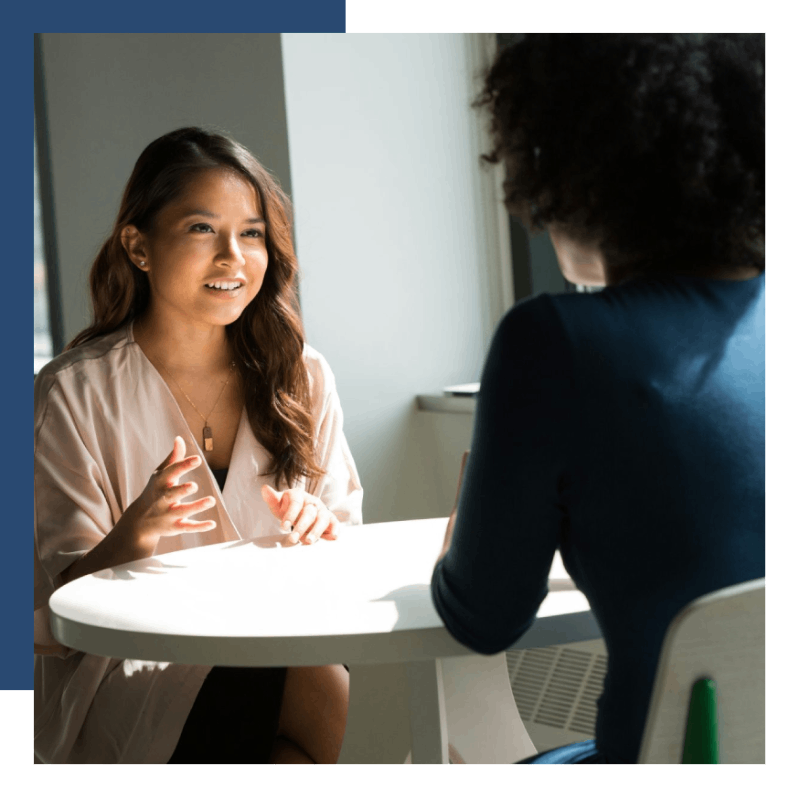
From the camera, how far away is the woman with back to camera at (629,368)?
84cm

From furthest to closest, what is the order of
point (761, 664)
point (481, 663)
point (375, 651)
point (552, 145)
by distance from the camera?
point (481, 663) → point (375, 651) → point (552, 145) → point (761, 664)

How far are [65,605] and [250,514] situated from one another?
629 millimetres

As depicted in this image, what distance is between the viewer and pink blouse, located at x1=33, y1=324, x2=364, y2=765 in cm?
149

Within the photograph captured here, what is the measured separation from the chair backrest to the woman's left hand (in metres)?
0.86

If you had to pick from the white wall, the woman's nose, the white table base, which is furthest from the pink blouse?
the white wall

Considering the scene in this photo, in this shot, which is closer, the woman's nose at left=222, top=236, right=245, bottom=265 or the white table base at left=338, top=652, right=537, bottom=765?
the white table base at left=338, top=652, right=537, bottom=765

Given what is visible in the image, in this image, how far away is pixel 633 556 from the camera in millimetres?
851

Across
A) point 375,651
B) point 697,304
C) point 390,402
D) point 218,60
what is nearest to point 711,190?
point 697,304

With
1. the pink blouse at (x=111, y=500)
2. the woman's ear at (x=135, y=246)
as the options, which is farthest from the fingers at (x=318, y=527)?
the woman's ear at (x=135, y=246)

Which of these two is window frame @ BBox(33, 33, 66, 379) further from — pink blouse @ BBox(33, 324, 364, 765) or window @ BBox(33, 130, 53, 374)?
pink blouse @ BBox(33, 324, 364, 765)

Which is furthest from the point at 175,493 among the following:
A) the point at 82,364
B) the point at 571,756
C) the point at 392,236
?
the point at 392,236

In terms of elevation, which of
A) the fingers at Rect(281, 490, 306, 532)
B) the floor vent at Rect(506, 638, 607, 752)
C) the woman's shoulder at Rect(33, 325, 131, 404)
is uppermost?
the woman's shoulder at Rect(33, 325, 131, 404)

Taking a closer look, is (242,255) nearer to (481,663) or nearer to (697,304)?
(481,663)

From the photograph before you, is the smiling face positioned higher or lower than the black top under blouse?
higher
